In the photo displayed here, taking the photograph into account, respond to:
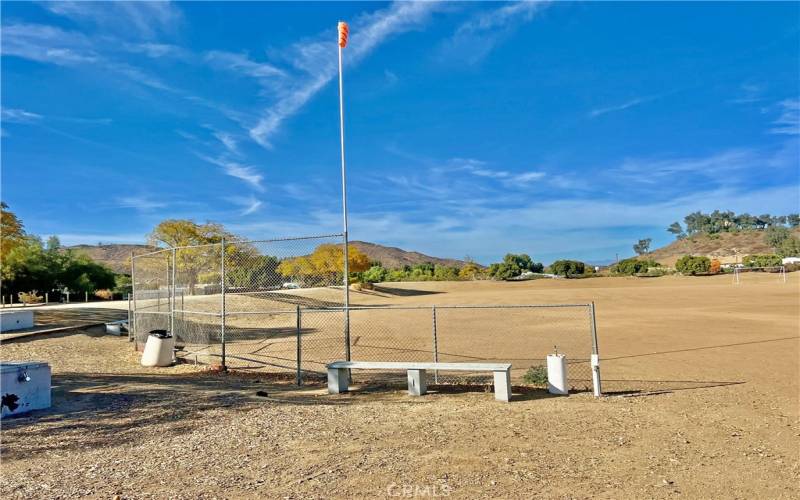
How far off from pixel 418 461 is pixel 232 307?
2170 cm

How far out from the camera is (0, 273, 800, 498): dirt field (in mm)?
4355

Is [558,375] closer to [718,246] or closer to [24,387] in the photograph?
[24,387]

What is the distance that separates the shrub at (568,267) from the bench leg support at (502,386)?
227 feet

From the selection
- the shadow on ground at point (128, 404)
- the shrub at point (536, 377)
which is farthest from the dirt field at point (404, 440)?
the shrub at point (536, 377)

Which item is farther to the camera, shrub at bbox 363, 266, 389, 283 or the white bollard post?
shrub at bbox 363, 266, 389, 283

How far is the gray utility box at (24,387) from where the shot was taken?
659cm

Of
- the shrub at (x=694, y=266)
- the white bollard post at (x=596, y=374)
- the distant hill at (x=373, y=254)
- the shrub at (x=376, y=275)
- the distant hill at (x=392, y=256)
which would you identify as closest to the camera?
the white bollard post at (x=596, y=374)

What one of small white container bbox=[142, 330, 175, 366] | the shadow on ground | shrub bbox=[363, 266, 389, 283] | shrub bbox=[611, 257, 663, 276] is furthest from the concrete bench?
shrub bbox=[611, 257, 663, 276]

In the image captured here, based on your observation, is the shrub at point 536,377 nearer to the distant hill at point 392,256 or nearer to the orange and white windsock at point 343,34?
the orange and white windsock at point 343,34

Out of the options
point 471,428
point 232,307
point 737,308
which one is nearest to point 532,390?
point 471,428

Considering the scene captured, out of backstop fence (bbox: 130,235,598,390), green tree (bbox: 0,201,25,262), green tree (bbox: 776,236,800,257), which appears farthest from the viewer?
green tree (bbox: 776,236,800,257)

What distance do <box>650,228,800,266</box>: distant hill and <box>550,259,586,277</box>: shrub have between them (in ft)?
144

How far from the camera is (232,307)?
2484 centimetres

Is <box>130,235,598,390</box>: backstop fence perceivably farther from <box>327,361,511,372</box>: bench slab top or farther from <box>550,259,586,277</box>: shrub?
<box>550,259,586,277</box>: shrub
